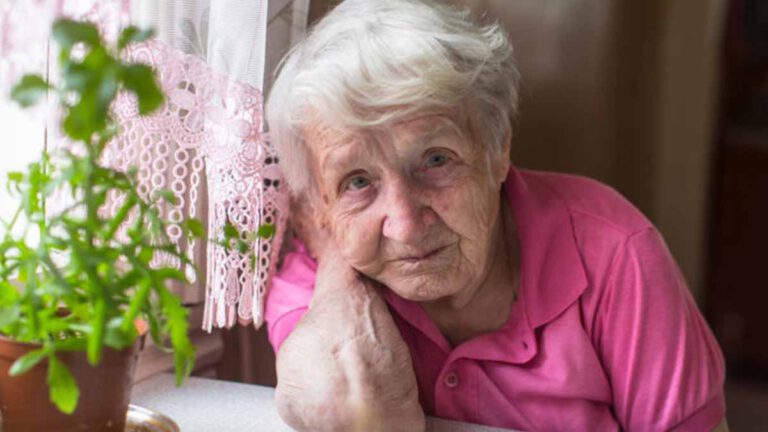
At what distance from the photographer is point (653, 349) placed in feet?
4.69

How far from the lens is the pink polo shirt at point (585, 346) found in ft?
4.70

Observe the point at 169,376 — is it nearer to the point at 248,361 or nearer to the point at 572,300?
the point at 248,361

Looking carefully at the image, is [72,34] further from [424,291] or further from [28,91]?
[424,291]

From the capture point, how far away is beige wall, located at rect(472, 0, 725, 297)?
7.11 ft

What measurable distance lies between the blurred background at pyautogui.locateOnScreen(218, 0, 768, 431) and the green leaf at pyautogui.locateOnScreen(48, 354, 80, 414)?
72cm

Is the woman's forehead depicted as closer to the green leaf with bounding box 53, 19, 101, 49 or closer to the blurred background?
the blurred background

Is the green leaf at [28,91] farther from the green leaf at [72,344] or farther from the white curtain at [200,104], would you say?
the white curtain at [200,104]

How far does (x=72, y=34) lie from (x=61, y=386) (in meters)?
0.32

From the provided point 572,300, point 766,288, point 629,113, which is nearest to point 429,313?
point 572,300

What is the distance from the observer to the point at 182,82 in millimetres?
1325

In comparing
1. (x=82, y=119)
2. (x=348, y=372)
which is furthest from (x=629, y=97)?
(x=82, y=119)

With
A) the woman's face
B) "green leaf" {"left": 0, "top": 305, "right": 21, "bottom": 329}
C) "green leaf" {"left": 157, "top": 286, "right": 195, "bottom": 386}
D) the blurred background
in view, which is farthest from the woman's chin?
"green leaf" {"left": 0, "top": 305, "right": 21, "bottom": 329}

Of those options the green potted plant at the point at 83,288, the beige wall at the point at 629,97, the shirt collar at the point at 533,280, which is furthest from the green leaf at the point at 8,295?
the beige wall at the point at 629,97

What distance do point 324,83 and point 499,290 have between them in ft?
1.41
